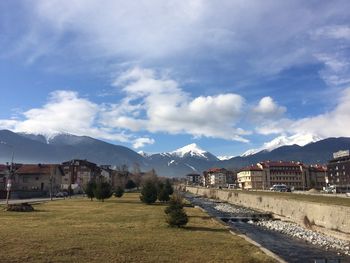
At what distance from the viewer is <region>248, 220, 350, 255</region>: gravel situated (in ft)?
109

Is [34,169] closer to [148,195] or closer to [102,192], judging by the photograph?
[102,192]

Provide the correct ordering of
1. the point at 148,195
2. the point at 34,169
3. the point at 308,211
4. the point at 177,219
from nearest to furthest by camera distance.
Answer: the point at 177,219, the point at 308,211, the point at 148,195, the point at 34,169

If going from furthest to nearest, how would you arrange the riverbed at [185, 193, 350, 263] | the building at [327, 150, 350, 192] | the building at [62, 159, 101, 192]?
the building at [62, 159, 101, 192] < the building at [327, 150, 350, 192] < the riverbed at [185, 193, 350, 263]

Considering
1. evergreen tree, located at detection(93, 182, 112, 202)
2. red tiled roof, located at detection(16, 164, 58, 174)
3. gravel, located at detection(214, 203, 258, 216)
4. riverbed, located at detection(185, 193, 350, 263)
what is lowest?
riverbed, located at detection(185, 193, 350, 263)

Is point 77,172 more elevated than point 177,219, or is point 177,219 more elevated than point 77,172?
point 77,172

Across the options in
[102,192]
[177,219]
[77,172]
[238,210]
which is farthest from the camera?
[77,172]

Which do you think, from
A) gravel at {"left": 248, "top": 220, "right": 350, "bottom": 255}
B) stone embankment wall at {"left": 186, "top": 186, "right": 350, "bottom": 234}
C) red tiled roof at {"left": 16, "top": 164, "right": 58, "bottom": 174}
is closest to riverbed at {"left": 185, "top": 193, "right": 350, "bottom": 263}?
gravel at {"left": 248, "top": 220, "right": 350, "bottom": 255}

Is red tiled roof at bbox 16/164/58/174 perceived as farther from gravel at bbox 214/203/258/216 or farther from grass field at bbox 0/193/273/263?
grass field at bbox 0/193/273/263

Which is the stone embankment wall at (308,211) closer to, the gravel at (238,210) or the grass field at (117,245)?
the gravel at (238,210)

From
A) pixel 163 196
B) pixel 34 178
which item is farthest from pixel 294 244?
pixel 34 178

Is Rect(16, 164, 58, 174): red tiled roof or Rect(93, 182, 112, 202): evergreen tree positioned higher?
Rect(16, 164, 58, 174): red tiled roof

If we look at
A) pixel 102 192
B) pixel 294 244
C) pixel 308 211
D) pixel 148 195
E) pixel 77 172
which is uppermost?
pixel 77 172

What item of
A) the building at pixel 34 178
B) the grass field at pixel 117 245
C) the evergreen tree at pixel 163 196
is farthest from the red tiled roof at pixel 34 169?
the grass field at pixel 117 245

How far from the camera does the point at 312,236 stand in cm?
3931
